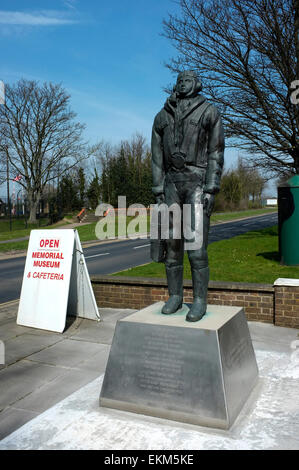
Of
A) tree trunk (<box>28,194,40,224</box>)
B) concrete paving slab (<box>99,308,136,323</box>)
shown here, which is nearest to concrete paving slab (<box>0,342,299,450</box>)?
concrete paving slab (<box>99,308,136,323</box>)

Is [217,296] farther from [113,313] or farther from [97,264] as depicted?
[97,264]

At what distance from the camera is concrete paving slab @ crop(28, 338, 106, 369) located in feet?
17.5

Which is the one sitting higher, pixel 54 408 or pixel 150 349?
pixel 150 349

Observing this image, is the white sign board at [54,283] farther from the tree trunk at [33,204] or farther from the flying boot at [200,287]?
the tree trunk at [33,204]

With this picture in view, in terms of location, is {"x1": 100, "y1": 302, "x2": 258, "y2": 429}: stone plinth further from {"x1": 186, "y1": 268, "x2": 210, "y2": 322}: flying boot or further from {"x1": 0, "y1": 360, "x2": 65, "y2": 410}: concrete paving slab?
{"x1": 0, "y1": 360, "x2": 65, "y2": 410}: concrete paving slab

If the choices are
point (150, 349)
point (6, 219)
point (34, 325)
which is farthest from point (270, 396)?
point (6, 219)

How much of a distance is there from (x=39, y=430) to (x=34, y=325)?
360 cm

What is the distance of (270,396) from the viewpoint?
13.5ft

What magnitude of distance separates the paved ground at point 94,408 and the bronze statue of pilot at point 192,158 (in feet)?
3.58

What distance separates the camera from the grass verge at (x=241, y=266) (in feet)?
28.9

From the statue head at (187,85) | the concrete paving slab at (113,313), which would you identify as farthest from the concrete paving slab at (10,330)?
the statue head at (187,85)

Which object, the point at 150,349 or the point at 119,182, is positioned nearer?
the point at 150,349

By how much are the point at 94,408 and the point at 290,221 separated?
7693mm
